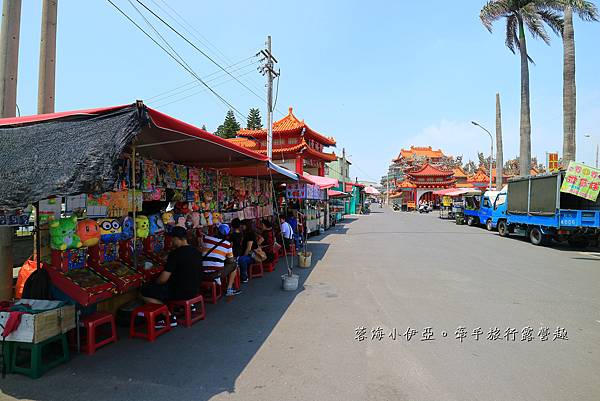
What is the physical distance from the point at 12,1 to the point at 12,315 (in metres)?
4.43

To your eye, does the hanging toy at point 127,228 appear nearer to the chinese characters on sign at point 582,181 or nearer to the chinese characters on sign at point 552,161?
the chinese characters on sign at point 582,181

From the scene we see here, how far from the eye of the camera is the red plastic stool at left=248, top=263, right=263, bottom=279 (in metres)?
7.36

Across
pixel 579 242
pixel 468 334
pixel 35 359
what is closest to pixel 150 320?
pixel 35 359

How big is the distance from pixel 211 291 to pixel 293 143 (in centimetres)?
2026

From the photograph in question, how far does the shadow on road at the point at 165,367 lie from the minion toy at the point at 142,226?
1.43m

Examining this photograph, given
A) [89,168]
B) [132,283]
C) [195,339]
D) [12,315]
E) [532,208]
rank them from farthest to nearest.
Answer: [532,208] < [132,283] < [195,339] < [12,315] < [89,168]

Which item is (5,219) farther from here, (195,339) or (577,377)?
(577,377)

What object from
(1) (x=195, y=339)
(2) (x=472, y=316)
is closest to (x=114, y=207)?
(1) (x=195, y=339)

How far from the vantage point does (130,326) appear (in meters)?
4.25

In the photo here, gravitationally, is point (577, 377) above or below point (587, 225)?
below

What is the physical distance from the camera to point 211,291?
5.66 m

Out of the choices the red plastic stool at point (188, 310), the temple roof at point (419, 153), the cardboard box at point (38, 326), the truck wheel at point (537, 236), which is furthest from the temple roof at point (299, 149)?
the temple roof at point (419, 153)

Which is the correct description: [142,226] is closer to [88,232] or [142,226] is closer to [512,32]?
[88,232]

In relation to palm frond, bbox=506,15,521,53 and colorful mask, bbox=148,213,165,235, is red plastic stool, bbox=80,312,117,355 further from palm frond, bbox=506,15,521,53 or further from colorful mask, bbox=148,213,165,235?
palm frond, bbox=506,15,521,53
